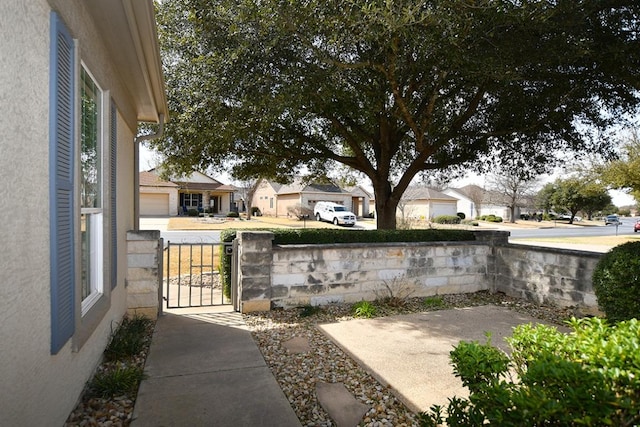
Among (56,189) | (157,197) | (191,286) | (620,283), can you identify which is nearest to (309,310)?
(191,286)

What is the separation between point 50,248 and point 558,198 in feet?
167

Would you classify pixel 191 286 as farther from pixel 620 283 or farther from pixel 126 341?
pixel 620 283

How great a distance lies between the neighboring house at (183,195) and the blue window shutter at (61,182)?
26763 mm

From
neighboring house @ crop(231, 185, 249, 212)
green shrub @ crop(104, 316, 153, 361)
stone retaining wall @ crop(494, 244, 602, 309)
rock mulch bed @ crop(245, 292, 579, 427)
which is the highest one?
neighboring house @ crop(231, 185, 249, 212)

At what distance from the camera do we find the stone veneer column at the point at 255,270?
5.46m

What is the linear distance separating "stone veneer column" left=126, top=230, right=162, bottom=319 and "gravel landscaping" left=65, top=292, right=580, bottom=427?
4.31ft

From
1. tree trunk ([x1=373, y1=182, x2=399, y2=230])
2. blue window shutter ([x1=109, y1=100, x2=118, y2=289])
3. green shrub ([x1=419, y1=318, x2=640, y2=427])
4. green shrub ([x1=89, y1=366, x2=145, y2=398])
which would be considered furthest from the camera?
tree trunk ([x1=373, y1=182, x2=399, y2=230])

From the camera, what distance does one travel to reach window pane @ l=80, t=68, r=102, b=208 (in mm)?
3084

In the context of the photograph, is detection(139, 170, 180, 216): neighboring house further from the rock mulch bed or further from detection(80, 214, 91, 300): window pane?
detection(80, 214, 91, 300): window pane

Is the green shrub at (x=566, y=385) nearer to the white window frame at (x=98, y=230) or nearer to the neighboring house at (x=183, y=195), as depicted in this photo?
the white window frame at (x=98, y=230)

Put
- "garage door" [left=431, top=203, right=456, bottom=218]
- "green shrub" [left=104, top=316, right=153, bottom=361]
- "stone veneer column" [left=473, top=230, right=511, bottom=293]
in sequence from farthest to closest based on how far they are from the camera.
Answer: "garage door" [left=431, top=203, right=456, bottom=218], "stone veneer column" [left=473, top=230, right=511, bottom=293], "green shrub" [left=104, top=316, right=153, bottom=361]

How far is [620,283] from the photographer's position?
423cm

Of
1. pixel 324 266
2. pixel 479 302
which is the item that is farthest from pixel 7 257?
pixel 479 302

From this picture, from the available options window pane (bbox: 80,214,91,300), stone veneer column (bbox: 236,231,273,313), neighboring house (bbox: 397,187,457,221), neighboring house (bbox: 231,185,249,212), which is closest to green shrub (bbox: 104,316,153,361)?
window pane (bbox: 80,214,91,300)
